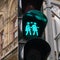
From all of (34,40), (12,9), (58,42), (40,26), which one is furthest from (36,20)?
(12,9)

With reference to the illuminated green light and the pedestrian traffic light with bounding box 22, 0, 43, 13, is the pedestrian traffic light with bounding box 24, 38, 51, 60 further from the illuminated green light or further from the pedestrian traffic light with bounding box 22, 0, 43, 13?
the pedestrian traffic light with bounding box 22, 0, 43, 13

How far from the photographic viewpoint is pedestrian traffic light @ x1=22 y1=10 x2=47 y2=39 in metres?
2.69

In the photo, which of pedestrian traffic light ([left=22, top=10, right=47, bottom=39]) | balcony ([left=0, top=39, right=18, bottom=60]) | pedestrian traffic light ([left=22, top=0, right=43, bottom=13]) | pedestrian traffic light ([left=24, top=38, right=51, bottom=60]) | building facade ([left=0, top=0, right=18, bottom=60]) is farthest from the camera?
building facade ([left=0, top=0, right=18, bottom=60])

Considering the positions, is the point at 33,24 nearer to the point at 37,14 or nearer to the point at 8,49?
the point at 37,14

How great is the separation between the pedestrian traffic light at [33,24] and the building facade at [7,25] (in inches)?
521

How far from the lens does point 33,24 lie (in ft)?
8.99

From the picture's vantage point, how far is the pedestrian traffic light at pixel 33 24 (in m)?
2.69

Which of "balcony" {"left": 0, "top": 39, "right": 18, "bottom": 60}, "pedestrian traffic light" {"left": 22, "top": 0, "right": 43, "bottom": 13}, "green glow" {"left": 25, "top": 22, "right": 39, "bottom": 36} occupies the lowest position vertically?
"balcony" {"left": 0, "top": 39, "right": 18, "bottom": 60}

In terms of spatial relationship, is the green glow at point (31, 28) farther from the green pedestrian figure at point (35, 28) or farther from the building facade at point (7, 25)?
the building facade at point (7, 25)

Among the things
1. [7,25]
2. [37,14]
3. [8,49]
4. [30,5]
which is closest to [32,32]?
[37,14]

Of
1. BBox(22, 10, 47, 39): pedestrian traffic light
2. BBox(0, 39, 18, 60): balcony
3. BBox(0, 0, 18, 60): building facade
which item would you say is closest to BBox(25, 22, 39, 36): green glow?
BBox(22, 10, 47, 39): pedestrian traffic light

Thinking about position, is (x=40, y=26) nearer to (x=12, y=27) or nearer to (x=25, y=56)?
(x=25, y=56)

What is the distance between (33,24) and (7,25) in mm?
14686

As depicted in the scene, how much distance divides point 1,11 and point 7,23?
1.06 metres
